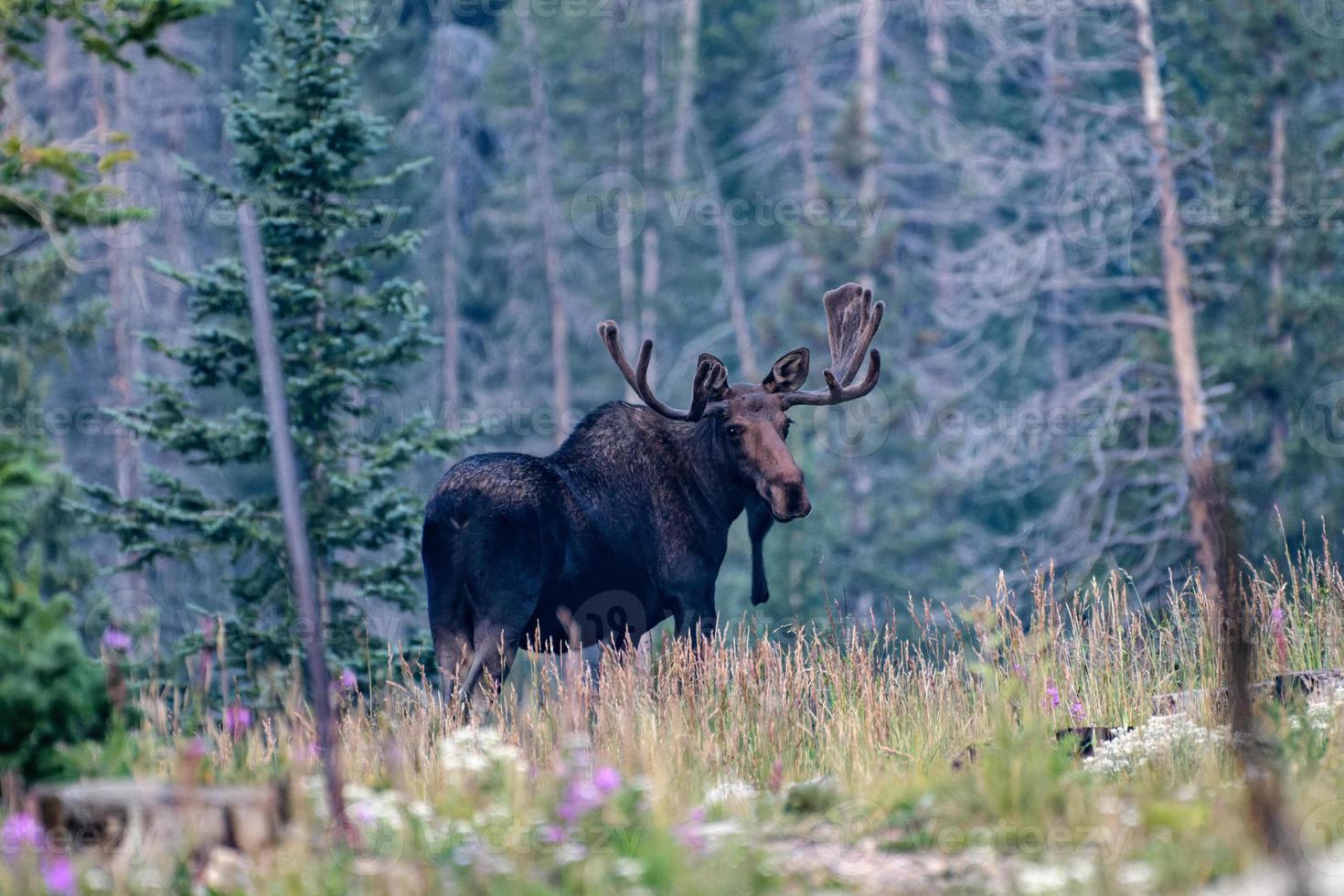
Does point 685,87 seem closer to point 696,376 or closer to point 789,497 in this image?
point 696,376

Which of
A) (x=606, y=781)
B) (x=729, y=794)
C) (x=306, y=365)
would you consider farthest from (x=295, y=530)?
(x=306, y=365)

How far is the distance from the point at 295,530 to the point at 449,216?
99.8 ft

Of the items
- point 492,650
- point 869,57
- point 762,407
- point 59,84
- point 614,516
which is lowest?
point 492,650

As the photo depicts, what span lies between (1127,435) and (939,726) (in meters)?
16.1

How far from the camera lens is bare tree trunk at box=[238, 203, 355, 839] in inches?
223

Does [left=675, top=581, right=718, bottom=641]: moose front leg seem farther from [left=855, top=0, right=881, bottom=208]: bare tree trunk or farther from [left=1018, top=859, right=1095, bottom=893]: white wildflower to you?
[left=855, top=0, right=881, bottom=208]: bare tree trunk

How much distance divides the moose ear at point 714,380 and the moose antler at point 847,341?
39 centimetres

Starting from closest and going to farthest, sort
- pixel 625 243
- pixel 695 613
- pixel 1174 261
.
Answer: pixel 695 613 → pixel 1174 261 → pixel 625 243

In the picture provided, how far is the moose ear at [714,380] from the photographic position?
10.0 metres

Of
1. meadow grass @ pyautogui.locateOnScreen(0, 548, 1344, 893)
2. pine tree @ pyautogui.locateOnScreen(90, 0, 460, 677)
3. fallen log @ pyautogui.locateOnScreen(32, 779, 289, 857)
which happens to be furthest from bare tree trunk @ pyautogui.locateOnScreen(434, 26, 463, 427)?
fallen log @ pyautogui.locateOnScreen(32, 779, 289, 857)

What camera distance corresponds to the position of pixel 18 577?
20.4 ft

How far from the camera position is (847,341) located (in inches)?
438

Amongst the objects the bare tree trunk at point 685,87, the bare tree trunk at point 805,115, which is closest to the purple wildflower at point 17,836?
the bare tree trunk at point 805,115

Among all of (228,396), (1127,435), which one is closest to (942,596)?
(1127,435)
